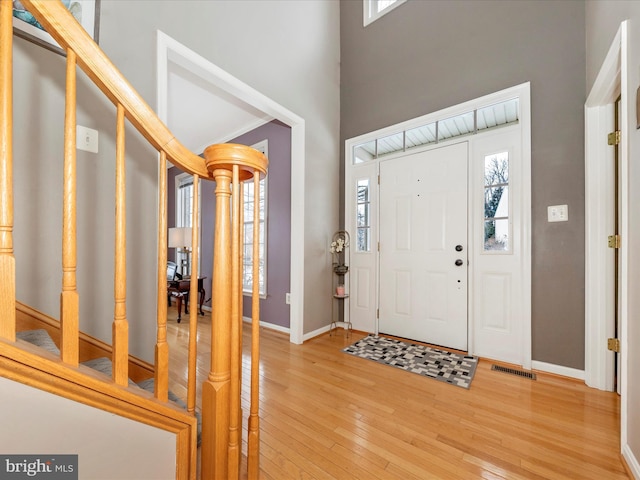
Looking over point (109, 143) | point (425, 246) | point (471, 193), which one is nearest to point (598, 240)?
point (471, 193)

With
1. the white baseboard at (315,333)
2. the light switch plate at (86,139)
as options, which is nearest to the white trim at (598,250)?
the white baseboard at (315,333)

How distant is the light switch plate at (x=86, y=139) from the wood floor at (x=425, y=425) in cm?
165

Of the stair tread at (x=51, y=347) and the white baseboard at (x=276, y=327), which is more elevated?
the stair tread at (x=51, y=347)

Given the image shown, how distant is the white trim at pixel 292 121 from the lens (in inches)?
76.0

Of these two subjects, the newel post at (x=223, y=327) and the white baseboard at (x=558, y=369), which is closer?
the newel post at (x=223, y=327)

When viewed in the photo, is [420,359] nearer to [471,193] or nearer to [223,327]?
[471,193]

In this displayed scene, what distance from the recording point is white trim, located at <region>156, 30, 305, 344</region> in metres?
1.93

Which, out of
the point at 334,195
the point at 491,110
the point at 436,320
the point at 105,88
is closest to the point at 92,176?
the point at 105,88

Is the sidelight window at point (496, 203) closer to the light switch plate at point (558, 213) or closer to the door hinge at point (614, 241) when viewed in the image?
the light switch plate at point (558, 213)

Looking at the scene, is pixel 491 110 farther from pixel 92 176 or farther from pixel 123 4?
pixel 92 176

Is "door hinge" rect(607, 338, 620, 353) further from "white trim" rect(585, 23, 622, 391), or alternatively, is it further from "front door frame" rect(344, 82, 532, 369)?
"front door frame" rect(344, 82, 532, 369)

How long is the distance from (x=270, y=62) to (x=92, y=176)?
73.7 inches

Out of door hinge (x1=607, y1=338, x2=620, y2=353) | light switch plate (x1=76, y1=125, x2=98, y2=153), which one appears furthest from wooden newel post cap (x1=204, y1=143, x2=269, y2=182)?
door hinge (x1=607, y1=338, x2=620, y2=353)

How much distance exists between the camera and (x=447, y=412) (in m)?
1.68
